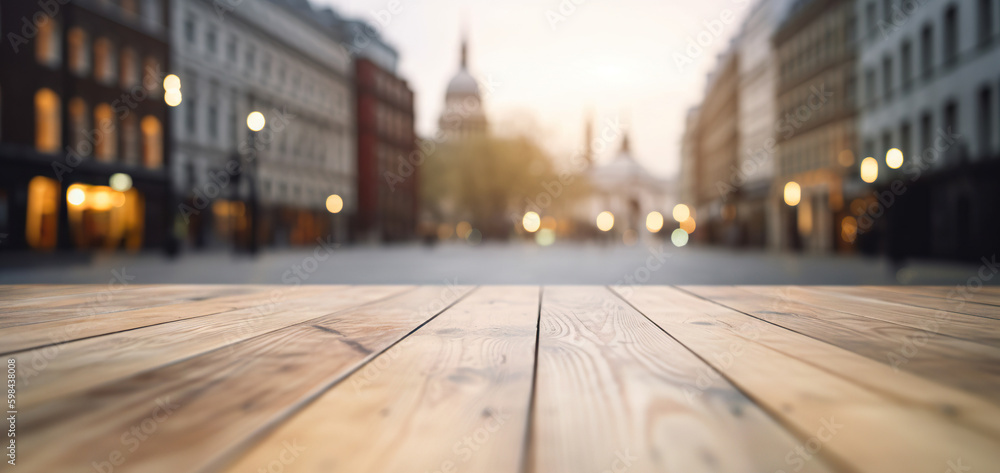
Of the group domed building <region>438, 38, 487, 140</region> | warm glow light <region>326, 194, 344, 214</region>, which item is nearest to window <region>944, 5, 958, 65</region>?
warm glow light <region>326, 194, 344, 214</region>

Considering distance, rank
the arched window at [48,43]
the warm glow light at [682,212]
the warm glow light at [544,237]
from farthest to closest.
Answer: the warm glow light at [682,212]
the warm glow light at [544,237]
the arched window at [48,43]

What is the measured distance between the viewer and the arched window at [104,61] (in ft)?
80.1

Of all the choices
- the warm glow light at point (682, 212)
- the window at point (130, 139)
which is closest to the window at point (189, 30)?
the window at point (130, 139)

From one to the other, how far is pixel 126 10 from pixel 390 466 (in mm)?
30316

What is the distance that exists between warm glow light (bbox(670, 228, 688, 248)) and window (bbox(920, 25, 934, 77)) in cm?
4291

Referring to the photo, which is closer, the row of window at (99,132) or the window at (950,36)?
the window at (950,36)

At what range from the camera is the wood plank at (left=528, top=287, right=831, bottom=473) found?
4.80 feet

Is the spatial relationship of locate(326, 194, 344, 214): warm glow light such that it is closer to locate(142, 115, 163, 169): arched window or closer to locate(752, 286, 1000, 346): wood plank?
locate(142, 115, 163, 169): arched window

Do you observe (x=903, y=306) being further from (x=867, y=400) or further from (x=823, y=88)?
(x=823, y=88)

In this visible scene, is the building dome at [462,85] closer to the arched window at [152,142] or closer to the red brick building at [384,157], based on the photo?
the red brick building at [384,157]

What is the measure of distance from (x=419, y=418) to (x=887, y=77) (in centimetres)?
3079

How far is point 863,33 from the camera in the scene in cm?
2847

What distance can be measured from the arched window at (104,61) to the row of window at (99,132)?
1.11 meters

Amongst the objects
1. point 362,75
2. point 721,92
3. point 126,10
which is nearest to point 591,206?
point 721,92
